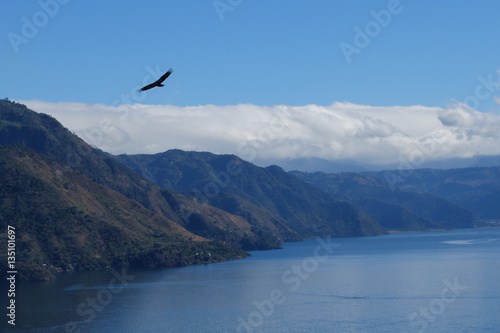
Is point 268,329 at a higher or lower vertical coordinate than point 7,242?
lower

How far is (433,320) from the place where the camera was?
395ft

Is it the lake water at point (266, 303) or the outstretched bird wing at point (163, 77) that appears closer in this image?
the outstretched bird wing at point (163, 77)

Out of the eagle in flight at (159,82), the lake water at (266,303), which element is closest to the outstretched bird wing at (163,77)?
the eagle in flight at (159,82)

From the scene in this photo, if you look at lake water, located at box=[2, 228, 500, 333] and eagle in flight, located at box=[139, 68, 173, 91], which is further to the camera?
lake water, located at box=[2, 228, 500, 333]

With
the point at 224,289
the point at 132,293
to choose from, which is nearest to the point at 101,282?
the point at 132,293

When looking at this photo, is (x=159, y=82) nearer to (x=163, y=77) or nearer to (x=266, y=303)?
(x=163, y=77)

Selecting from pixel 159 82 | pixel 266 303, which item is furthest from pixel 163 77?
pixel 266 303

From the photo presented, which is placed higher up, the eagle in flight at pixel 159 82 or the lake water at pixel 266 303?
the eagle in flight at pixel 159 82

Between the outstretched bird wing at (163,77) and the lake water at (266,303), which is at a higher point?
the outstretched bird wing at (163,77)

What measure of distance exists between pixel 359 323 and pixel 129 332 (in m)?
39.7

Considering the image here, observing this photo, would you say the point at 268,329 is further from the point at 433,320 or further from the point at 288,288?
the point at 288,288

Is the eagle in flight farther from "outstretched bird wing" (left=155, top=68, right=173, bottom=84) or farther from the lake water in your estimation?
the lake water

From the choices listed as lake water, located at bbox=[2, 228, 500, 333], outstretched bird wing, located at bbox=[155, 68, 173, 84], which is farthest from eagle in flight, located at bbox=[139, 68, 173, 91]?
lake water, located at bbox=[2, 228, 500, 333]

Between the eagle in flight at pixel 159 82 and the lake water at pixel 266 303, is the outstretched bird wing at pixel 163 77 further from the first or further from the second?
the lake water at pixel 266 303
